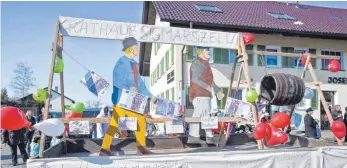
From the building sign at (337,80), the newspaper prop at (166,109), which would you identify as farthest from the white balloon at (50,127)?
the building sign at (337,80)

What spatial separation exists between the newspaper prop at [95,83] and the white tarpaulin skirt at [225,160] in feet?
6.40

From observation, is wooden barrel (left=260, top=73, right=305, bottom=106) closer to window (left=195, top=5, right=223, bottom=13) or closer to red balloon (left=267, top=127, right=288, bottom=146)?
red balloon (left=267, top=127, right=288, bottom=146)

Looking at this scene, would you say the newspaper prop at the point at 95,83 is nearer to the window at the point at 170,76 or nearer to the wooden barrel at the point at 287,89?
the wooden barrel at the point at 287,89

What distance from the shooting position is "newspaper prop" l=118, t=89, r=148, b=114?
18.2ft

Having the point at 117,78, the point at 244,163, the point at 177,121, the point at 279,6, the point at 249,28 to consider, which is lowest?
the point at 244,163

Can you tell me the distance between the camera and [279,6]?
73.4ft

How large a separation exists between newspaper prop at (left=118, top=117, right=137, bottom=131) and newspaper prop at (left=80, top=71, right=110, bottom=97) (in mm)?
645

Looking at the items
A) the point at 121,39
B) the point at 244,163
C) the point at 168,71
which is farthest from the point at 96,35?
the point at 168,71

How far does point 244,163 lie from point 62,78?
3.69 metres

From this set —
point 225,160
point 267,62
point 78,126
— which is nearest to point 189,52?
A: point 267,62

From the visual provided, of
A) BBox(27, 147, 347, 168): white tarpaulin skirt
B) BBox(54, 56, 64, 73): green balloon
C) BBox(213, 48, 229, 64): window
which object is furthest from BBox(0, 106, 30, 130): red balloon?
BBox(213, 48, 229, 64): window

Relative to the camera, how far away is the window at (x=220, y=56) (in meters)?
16.3

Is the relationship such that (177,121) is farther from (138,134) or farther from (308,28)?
(308,28)

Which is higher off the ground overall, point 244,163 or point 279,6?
point 279,6
